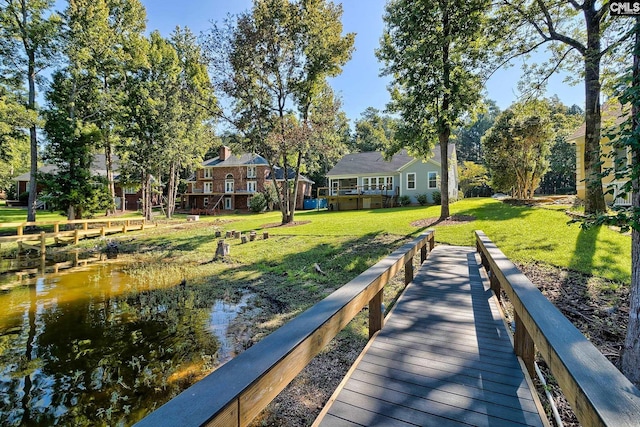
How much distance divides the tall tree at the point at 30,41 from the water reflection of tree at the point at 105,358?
648 inches

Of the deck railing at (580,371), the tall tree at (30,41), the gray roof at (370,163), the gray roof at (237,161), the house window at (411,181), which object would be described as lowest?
the deck railing at (580,371)

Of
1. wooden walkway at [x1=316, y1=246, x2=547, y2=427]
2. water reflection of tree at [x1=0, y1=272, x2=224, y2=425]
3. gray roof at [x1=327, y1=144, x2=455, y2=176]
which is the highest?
gray roof at [x1=327, y1=144, x2=455, y2=176]

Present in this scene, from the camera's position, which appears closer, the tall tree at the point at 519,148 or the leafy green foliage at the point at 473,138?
the tall tree at the point at 519,148

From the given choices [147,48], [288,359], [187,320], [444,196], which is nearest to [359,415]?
[288,359]

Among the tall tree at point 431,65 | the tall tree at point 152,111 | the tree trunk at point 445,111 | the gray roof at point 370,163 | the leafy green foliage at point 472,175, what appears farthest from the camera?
the leafy green foliage at point 472,175

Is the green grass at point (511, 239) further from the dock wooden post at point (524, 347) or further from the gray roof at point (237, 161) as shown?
the gray roof at point (237, 161)

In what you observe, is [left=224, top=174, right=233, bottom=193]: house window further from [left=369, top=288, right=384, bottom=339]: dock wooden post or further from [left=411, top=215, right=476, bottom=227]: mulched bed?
[left=369, top=288, right=384, bottom=339]: dock wooden post

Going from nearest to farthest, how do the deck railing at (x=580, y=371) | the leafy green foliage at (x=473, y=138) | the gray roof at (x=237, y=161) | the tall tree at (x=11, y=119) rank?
the deck railing at (x=580, y=371) → the tall tree at (x=11, y=119) → the gray roof at (x=237, y=161) → the leafy green foliage at (x=473, y=138)

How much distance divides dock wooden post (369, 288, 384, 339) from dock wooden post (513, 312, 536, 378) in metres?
1.42

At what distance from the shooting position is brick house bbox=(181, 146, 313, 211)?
36344 millimetres

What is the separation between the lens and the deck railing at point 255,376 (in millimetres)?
1218

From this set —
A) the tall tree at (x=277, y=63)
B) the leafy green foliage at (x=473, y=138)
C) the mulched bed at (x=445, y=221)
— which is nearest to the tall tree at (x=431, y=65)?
the mulched bed at (x=445, y=221)

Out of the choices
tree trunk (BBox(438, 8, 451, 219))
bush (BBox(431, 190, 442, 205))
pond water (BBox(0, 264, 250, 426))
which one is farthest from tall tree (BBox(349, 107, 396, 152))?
pond water (BBox(0, 264, 250, 426))

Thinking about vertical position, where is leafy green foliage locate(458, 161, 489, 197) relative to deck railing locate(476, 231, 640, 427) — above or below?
above
